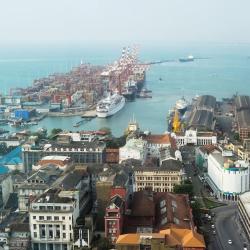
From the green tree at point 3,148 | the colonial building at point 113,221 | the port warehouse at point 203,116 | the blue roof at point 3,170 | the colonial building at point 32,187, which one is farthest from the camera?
the port warehouse at point 203,116

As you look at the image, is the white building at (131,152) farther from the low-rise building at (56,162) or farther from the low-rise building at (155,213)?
the low-rise building at (155,213)

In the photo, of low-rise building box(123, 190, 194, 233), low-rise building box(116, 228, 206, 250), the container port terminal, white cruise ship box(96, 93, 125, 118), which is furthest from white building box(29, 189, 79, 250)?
white cruise ship box(96, 93, 125, 118)

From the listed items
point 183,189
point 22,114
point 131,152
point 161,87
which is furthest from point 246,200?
point 161,87

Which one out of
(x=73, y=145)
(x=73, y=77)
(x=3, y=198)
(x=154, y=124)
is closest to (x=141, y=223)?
(x=3, y=198)

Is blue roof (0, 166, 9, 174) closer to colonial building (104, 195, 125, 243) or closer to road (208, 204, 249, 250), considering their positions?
colonial building (104, 195, 125, 243)

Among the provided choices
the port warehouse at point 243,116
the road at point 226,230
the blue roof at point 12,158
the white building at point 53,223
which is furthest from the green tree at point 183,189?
the port warehouse at point 243,116

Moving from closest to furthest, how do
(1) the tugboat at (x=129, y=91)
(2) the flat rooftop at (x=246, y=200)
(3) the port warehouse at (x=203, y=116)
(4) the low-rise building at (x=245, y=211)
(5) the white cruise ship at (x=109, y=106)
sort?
(4) the low-rise building at (x=245, y=211)
(2) the flat rooftop at (x=246, y=200)
(3) the port warehouse at (x=203, y=116)
(5) the white cruise ship at (x=109, y=106)
(1) the tugboat at (x=129, y=91)

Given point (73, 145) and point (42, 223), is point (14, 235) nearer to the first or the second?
point (42, 223)
